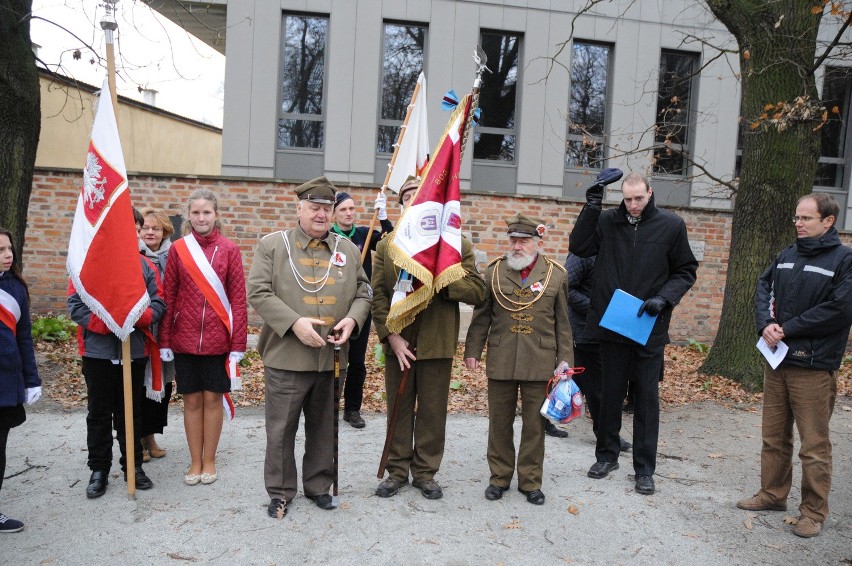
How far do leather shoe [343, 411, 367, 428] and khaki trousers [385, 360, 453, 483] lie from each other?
155 cm

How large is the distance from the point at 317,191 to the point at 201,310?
1181 millimetres

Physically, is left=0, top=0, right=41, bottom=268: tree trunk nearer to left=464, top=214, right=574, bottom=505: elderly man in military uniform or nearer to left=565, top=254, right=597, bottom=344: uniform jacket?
left=464, top=214, right=574, bottom=505: elderly man in military uniform

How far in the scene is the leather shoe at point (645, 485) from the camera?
495 cm

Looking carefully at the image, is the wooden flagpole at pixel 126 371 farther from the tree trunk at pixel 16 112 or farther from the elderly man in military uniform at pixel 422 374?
the tree trunk at pixel 16 112

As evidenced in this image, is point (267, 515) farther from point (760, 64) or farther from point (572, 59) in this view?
point (572, 59)

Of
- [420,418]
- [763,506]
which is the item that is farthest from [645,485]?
[420,418]

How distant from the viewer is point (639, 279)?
5051 mm

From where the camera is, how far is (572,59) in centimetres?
1202

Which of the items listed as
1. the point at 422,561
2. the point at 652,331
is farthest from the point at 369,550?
the point at 652,331

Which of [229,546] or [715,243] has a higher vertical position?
[715,243]

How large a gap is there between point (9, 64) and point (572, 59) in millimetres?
8514

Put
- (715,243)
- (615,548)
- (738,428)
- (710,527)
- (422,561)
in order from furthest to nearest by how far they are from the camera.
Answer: (715,243)
(738,428)
(710,527)
(615,548)
(422,561)

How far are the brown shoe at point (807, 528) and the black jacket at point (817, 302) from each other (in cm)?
96

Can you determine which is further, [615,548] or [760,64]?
[760,64]
